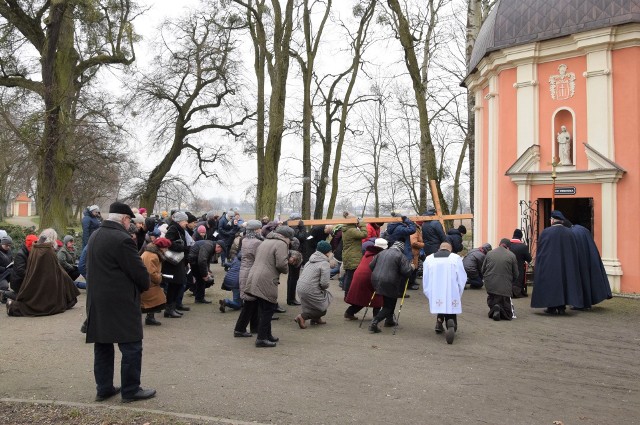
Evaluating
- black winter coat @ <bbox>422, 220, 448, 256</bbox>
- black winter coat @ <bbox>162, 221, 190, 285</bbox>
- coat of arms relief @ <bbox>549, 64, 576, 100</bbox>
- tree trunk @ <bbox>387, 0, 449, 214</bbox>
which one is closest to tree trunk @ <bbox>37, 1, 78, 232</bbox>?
black winter coat @ <bbox>162, 221, 190, 285</bbox>

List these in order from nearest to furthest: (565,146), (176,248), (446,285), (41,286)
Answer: (446,285) < (176,248) < (41,286) < (565,146)

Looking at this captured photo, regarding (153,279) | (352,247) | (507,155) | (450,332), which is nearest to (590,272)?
(450,332)

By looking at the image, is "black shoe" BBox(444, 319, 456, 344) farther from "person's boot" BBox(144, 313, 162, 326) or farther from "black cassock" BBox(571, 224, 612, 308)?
"person's boot" BBox(144, 313, 162, 326)

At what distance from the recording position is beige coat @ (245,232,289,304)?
26.4 feet

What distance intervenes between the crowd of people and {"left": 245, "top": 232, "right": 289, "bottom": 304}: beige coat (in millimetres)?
15

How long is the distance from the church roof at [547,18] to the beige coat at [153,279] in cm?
1178

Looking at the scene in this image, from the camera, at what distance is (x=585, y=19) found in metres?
14.8

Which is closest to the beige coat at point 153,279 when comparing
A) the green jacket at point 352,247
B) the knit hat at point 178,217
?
the knit hat at point 178,217

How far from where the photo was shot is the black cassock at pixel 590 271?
1152cm

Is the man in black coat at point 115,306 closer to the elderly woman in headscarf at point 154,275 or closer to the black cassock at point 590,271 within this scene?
the elderly woman in headscarf at point 154,275

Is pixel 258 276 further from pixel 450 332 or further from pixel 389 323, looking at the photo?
pixel 450 332

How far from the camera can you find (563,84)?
50.6ft

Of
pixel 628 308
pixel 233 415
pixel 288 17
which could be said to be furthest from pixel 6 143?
pixel 628 308

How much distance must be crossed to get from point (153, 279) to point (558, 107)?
1185cm
